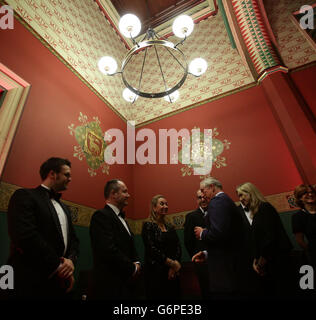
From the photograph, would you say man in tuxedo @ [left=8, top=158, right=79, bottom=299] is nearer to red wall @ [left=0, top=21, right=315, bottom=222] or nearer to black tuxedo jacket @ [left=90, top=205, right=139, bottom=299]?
black tuxedo jacket @ [left=90, top=205, right=139, bottom=299]

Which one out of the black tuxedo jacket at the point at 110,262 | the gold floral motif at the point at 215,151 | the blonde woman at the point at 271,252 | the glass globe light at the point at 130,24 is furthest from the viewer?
the gold floral motif at the point at 215,151

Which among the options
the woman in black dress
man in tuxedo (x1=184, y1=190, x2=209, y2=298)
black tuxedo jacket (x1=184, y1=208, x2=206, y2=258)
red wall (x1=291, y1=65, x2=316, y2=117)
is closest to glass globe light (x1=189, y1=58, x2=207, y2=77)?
red wall (x1=291, y1=65, x2=316, y2=117)

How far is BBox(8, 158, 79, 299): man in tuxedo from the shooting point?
66.9 inches

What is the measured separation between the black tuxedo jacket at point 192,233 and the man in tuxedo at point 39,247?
5.81ft

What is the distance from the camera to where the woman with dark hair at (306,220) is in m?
2.63

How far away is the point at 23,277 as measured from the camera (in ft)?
5.52

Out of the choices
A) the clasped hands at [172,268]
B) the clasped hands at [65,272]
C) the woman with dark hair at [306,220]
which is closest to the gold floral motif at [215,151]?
the woman with dark hair at [306,220]

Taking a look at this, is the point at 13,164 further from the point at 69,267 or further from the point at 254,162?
the point at 254,162

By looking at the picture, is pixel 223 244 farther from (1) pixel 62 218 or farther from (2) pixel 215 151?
(2) pixel 215 151

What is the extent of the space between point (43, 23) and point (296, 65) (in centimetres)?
515

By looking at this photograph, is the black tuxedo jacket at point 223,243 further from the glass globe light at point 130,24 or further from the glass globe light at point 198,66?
the glass globe light at point 130,24

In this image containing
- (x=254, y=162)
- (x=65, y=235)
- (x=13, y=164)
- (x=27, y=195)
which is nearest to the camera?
(x=27, y=195)

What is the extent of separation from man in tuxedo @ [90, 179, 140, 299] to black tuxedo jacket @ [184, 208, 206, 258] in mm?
1049
